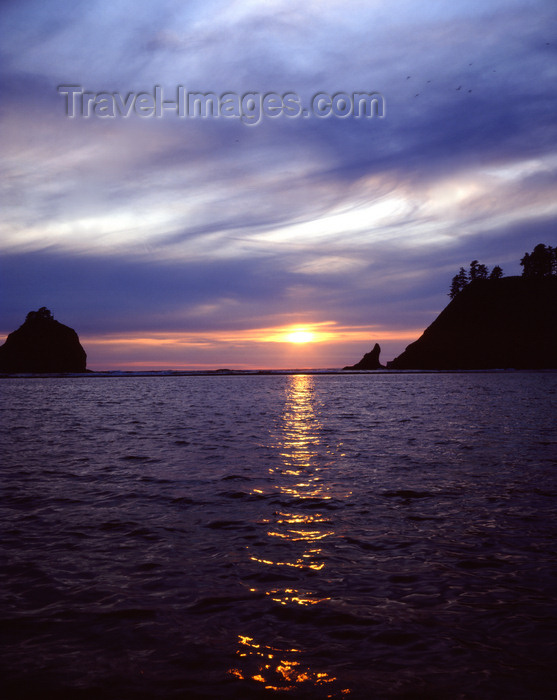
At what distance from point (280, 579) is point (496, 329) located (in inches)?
7457

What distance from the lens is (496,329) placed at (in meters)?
178

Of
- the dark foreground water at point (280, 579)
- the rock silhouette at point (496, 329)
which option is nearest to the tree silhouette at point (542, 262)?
the rock silhouette at point (496, 329)

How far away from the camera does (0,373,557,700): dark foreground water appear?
477cm

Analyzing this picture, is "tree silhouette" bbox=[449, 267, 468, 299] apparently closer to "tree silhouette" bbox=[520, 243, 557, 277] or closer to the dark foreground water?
"tree silhouette" bbox=[520, 243, 557, 277]

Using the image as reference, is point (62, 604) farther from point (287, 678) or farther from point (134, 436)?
point (134, 436)

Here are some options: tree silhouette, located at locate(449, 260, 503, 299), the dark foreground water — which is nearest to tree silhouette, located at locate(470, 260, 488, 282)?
tree silhouette, located at locate(449, 260, 503, 299)

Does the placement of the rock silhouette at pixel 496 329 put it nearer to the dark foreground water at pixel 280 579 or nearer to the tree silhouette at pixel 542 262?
the tree silhouette at pixel 542 262

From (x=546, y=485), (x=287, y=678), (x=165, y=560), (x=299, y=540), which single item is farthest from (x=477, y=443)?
(x=287, y=678)

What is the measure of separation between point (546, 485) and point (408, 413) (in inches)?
840

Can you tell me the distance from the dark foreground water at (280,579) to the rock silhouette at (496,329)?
568 ft

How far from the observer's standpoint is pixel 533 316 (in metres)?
176

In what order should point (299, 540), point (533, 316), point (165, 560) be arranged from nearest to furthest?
point (165, 560) < point (299, 540) < point (533, 316)

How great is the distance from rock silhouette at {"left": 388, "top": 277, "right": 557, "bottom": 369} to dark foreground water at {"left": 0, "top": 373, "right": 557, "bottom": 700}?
17313 centimetres

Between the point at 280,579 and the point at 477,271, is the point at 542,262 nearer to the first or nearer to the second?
the point at 477,271
